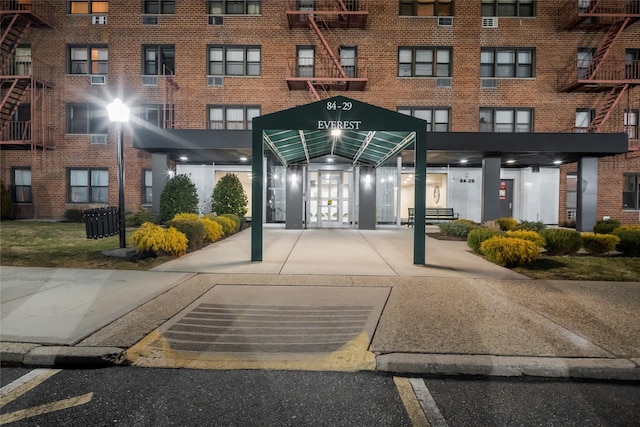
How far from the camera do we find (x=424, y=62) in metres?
23.1

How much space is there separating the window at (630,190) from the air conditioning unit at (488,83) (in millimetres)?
9555

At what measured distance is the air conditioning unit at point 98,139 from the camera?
23.3 m

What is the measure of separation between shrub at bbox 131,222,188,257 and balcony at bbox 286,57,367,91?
14292 mm

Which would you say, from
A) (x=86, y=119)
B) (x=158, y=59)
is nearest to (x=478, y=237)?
(x=158, y=59)

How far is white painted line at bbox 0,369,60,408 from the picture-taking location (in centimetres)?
342

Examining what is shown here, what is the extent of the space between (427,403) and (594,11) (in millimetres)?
27499

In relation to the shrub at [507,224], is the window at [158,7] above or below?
above

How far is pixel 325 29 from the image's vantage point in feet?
74.9

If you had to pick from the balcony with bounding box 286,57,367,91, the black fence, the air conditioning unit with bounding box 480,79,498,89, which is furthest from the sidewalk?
the air conditioning unit with bounding box 480,79,498,89

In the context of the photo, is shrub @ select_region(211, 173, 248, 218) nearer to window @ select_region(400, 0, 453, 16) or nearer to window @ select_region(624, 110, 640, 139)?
window @ select_region(400, 0, 453, 16)

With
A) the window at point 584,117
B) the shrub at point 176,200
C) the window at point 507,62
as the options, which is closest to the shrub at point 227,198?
the shrub at point 176,200

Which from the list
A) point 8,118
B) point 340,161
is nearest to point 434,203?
point 340,161

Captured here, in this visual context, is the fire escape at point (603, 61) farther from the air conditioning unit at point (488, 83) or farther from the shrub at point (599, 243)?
the shrub at point (599, 243)

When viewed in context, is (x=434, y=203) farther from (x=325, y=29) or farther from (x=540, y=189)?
(x=325, y=29)
